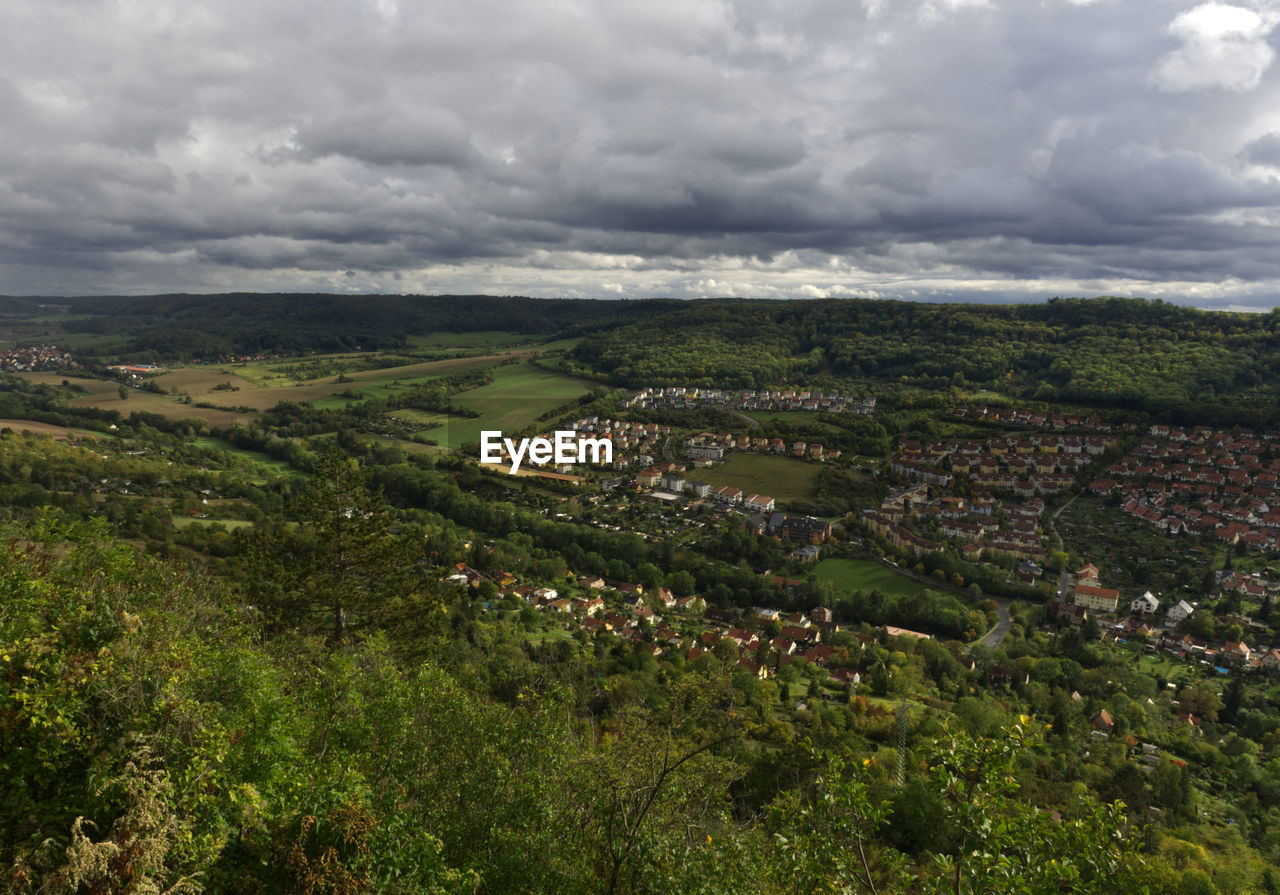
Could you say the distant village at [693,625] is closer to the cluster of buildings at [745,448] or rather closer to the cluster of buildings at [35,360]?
the cluster of buildings at [745,448]

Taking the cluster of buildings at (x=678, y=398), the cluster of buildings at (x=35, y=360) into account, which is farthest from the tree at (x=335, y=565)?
the cluster of buildings at (x=35, y=360)

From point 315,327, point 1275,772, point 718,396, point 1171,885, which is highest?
point 315,327

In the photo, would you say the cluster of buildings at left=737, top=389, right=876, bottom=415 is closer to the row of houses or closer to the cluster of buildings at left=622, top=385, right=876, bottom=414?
the cluster of buildings at left=622, top=385, right=876, bottom=414

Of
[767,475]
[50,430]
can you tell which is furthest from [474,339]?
[767,475]

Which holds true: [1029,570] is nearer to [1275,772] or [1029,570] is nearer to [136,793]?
[1275,772]

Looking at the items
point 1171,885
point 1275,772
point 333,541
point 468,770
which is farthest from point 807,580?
point 468,770

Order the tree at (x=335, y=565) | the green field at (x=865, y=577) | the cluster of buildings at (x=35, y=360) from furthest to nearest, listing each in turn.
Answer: the cluster of buildings at (x=35, y=360)
the green field at (x=865, y=577)
the tree at (x=335, y=565)
